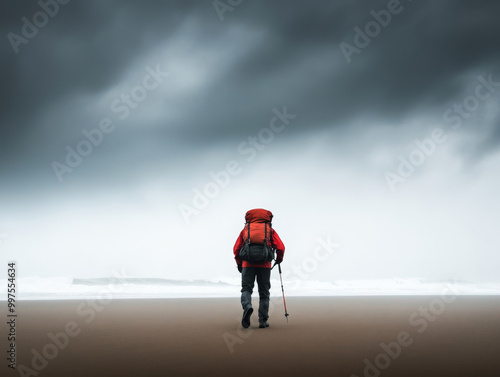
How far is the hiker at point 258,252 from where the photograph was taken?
318 inches

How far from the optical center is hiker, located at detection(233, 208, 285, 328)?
8078mm

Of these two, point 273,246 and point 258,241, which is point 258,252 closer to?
point 258,241

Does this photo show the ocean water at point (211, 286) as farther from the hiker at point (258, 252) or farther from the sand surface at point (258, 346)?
the hiker at point (258, 252)

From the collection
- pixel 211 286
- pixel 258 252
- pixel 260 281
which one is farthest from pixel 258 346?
pixel 211 286

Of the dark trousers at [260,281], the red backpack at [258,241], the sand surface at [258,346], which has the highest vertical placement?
the red backpack at [258,241]

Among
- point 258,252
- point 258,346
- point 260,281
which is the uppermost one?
point 258,252

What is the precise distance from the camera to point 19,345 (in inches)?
232

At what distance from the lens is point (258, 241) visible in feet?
26.6

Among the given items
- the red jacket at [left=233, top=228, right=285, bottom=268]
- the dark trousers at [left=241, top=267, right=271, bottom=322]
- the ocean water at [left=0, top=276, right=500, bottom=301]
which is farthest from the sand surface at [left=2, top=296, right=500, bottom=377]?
the ocean water at [left=0, top=276, right=500, bottom=301]

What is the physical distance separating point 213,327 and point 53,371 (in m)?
3.59

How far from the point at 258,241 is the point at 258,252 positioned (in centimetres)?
18

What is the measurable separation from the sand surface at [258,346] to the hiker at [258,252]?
53 cm

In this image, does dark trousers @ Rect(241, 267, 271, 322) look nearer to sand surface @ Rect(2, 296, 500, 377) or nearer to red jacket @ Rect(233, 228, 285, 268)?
red jacket @ Rect(233, 228, 285, 268)

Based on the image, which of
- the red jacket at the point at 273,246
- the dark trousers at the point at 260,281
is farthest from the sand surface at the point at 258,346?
the red jacket at the point at 273,246
